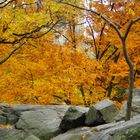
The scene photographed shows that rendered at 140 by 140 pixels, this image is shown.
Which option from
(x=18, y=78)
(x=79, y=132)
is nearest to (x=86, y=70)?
(x=18, y=78)

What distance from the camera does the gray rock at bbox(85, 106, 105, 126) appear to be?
1533 cm

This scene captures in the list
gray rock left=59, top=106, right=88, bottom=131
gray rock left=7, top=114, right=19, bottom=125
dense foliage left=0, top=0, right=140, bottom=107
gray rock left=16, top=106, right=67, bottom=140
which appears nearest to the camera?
gray rock left=59, top=106, right=88, bottom=131

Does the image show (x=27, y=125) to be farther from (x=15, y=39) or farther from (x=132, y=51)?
(x=132, y=51)

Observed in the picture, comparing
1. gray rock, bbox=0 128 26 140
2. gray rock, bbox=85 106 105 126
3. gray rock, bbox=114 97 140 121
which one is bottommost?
gray rock, bbox=0 128 26 140

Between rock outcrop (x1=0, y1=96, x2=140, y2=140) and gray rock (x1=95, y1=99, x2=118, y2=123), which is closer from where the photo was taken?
rock outcrop (x1=0, y1=96, x2=140, y2=140)

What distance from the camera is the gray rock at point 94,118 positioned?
1533 centimetres

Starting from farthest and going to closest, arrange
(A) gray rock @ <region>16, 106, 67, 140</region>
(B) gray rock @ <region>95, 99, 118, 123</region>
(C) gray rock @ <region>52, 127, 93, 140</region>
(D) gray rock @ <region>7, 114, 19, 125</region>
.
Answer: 1. (D) gray rock @ <region>7, 114, 19, 125</region>
2. (A) gray rock @ <region>16, 106, 67, 140</region>
3. (B) gray rock @ <region>95, 99, 118, 123</region>
4. (C) gray rock @ <region>52, 127, 93, 140</region>

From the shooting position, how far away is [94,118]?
1536 centimetres

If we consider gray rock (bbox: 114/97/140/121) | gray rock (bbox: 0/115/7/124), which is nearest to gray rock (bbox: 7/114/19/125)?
gray rock (bbox: 0/115/7/124)

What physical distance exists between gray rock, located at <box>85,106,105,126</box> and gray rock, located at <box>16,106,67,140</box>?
67.7 inches

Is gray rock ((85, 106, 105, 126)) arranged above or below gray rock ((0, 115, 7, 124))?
above

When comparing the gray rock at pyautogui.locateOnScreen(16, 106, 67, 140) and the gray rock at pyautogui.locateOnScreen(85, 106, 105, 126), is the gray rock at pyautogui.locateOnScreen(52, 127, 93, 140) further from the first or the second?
the gray rock at pyautogui.locateOnScreen(16, 106, 67, 140)

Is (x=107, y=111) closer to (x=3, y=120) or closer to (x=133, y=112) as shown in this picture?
(x=133, y=112)

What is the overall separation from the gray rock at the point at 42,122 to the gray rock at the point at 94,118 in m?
1.72
